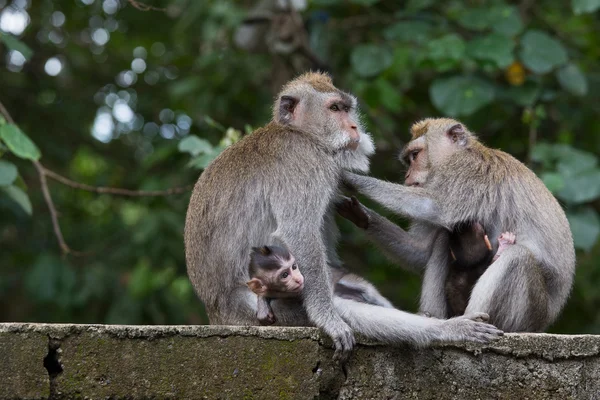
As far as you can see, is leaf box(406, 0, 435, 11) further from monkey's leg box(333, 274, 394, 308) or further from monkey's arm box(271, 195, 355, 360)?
monkey's arm box(271, 195, 355, 360)

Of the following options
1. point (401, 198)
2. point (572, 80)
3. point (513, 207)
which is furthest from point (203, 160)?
point (572, 80)

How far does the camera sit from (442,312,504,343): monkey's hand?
151 inches

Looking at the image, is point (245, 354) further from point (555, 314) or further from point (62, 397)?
point (555, 314)

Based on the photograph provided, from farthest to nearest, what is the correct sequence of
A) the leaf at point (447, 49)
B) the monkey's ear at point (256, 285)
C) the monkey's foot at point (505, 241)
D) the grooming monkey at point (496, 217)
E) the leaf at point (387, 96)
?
the leaf at point (387, 96), the leaf at point (447, 49), the monkey's foot at point (505, 241), the grooming monkey at point (496, 217), the monkey's ear at point (256, 285)

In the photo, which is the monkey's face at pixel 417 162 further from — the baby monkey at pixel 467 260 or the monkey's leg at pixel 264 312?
the monkey's leg at pixel 264 312

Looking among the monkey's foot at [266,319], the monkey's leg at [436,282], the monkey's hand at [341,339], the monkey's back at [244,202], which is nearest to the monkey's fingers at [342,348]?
the monkey's hand at [341,339]

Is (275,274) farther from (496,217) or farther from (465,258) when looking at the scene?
(496,217)

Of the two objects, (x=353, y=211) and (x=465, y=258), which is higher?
(x=353, y=211)

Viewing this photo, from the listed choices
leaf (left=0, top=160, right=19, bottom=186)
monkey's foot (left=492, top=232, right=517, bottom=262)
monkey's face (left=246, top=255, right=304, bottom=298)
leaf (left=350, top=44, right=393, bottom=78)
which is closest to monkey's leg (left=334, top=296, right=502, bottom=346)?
monkey's face (left=246, top=255, right=304, bottom=298)

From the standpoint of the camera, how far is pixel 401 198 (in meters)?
4.86

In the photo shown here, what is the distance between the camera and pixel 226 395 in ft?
11.5

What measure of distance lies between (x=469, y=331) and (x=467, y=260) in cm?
102

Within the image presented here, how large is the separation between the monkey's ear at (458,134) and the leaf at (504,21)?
241cm

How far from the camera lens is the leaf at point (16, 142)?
543 centimetres
